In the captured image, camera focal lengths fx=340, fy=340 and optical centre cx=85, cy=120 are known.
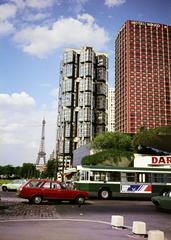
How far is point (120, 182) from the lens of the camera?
2892 centimetres

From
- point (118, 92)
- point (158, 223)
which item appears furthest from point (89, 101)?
point (158, 223)

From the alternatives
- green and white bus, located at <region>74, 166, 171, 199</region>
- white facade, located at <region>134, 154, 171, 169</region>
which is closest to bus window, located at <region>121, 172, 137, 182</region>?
green and white bus, located at <region>74, 166, 171, 199</region>

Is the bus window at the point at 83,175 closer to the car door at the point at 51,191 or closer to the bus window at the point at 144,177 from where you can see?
the bus window at the point at 144,177

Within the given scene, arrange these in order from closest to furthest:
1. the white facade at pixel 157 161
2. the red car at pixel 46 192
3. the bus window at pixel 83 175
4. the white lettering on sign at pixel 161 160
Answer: the red car at pixel 46 192, the bus window at pixel 83 175, the white facade at pixel 157 161, the white lettering on sign at pixel 161 160

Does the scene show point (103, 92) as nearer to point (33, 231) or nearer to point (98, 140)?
point (98, 140)

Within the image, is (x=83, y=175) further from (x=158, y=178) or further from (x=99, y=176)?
(x=158, y=178)

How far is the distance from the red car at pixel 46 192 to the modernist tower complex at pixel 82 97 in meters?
131

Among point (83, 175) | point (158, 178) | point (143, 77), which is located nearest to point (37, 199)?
point (83, 175)

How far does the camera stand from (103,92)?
163625 mm

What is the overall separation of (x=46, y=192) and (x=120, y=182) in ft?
29.3

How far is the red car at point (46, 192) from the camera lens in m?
21.5

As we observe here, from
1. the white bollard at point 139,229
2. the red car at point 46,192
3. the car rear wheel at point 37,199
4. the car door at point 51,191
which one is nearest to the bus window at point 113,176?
the red car at point 46,192

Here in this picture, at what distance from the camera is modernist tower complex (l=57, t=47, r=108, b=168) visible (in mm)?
157500

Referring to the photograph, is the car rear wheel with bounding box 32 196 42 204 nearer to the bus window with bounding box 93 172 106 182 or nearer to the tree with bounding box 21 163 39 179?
the bus window with bounding box 93 172 106 182
